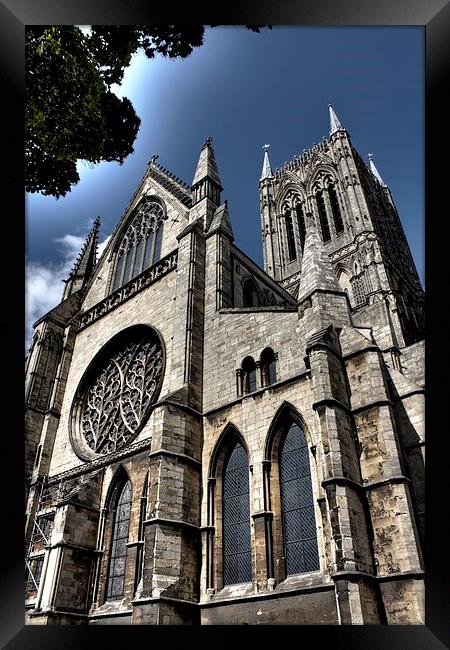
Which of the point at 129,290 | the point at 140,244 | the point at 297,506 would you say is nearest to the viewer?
the point at 297,506

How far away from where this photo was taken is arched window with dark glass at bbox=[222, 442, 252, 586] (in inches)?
381

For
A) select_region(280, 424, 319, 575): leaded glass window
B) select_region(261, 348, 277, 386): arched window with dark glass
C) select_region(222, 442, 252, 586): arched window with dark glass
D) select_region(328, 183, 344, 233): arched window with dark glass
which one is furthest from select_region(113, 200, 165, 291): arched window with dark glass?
select_region(328, 183, 344, 233): arched window with dark glass

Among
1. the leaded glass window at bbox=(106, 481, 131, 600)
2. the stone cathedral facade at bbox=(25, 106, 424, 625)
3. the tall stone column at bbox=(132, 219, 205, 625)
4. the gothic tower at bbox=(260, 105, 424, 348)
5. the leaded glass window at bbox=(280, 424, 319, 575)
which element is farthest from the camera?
the gothic tower at bbox=(260, 105, 424, 348)

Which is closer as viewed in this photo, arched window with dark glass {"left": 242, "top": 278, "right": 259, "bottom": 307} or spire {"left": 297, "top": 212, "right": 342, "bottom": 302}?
spire {"left": 297, "top": 212, "right": 342, "bottom": 302}

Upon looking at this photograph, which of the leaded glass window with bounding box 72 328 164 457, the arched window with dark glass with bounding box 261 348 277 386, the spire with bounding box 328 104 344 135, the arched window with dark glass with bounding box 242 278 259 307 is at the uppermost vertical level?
the spire with bounding box 328 104 344 135

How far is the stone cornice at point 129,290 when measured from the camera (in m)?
15.9

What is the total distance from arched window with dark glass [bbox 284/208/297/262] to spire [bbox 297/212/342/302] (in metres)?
24.0

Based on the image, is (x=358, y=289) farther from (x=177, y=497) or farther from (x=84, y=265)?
(x=177, y=497)

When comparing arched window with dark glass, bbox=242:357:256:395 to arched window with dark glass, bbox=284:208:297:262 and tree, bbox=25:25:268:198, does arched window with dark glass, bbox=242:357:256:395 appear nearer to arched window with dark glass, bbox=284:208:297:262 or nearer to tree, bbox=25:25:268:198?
tree, bbox=25:25:268:198

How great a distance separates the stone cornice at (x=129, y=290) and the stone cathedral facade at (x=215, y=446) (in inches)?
4.0

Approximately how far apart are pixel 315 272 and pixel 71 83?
6795mm

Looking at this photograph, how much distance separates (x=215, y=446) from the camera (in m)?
11.0
